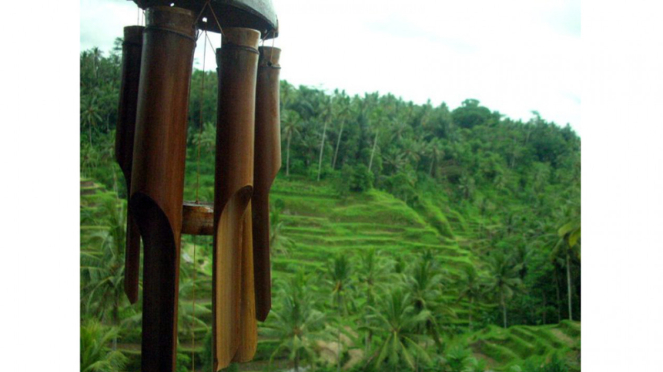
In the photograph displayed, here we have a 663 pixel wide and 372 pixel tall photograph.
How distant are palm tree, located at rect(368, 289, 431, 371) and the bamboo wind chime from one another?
43.9 ft

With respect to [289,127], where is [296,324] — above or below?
below

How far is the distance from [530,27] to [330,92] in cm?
638

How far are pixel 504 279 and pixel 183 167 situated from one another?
56.4 ft

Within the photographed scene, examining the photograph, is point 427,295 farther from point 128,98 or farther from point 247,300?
point 128,98

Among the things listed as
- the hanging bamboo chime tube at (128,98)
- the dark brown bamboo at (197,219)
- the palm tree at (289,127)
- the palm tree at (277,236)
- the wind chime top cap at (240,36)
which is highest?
the palm tree at (289,127)

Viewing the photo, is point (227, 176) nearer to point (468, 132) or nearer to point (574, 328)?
point (574, 328)

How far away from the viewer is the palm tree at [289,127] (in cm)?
2069

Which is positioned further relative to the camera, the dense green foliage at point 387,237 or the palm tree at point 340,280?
the palm tree at point 340,280

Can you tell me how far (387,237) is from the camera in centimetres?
2064

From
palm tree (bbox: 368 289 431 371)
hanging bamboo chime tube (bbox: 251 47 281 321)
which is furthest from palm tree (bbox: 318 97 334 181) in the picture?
hanging bamboo chime tube (bbox: 251 47 281 321)

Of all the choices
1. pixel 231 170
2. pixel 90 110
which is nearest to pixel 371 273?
pixel 90 110

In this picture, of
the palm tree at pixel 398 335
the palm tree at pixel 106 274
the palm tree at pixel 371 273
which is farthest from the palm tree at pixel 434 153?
the palm tree at pixel 106 274

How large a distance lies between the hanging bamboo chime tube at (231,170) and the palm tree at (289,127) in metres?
18.5

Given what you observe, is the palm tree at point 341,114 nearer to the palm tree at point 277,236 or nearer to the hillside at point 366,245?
the hillside at point 366,245
